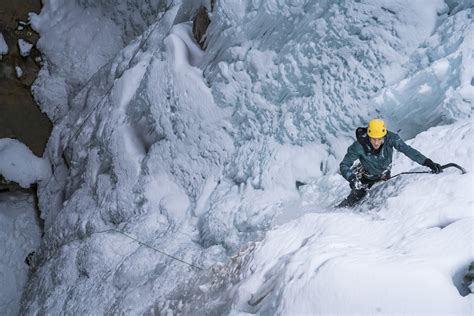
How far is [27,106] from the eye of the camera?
13.3 meters

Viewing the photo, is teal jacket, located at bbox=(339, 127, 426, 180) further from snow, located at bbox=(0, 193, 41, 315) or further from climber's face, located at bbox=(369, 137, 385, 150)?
snow, located at bbox=(0, 193, 41, 315)

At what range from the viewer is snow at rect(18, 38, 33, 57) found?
1352 centimetres

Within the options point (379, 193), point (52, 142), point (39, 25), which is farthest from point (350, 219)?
point (39, 25)

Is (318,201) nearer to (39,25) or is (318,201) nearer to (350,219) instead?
(350,219)

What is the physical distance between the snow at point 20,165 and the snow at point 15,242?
2.18ft

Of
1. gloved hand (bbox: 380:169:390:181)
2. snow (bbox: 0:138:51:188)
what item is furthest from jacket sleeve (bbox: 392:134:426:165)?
snow (bbox: 0:138:51:188)

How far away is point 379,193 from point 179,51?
202 inches

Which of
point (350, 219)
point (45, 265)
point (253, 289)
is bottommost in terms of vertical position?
point (45, 265)

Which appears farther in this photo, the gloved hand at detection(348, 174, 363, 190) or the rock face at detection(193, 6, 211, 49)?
the rock face at detection(193, 6, 211, 49)

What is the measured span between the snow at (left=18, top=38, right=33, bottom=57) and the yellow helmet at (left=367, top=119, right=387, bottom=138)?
12.9m

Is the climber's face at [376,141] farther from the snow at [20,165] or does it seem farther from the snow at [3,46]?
the snow at [3,46]

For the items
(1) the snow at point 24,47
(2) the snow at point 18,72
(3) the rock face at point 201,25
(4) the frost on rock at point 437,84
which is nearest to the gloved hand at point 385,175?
(4) the frost on rock at point 437,84

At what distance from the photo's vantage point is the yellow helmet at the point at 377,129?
13.5 feet

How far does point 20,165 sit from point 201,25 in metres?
7.89
